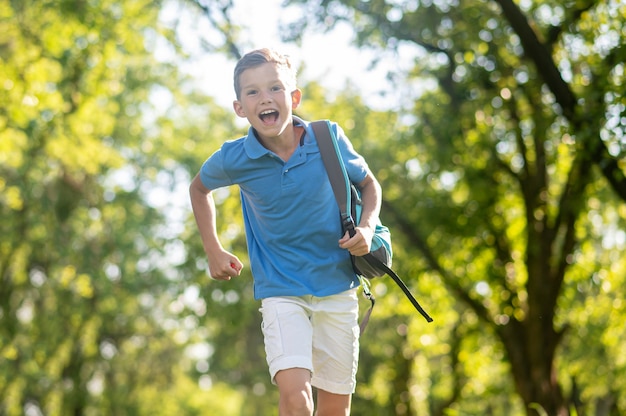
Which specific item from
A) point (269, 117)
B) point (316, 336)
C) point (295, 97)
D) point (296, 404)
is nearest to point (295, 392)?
point (296, 404)

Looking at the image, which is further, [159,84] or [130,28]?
[159,84]

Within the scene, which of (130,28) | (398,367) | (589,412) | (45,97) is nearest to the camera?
(45,97)

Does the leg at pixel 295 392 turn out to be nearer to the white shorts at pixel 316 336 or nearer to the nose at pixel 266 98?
the white shorts at pixel 316 336

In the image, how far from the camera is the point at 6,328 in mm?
21984

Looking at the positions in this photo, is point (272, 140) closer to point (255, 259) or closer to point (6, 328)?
point (255, 259)

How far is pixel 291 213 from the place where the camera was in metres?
4.76

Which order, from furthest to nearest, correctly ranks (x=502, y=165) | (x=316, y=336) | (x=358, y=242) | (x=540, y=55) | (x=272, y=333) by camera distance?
(x=502, y=165) < (x=540, y=55) < (x=316, y=336) < (x=272, y=333) < (x=358, y=242)

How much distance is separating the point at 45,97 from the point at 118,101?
9.32 metres

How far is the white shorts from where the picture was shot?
4539 millimetres

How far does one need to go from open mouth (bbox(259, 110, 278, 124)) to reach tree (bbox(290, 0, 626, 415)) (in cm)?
684

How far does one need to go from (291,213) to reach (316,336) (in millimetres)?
601

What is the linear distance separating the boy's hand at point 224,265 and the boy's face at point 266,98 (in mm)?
595

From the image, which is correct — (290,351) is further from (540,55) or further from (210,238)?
(540,55)

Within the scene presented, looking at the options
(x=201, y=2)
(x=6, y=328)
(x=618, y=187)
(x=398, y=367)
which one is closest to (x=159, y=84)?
(x=6, y=328)
